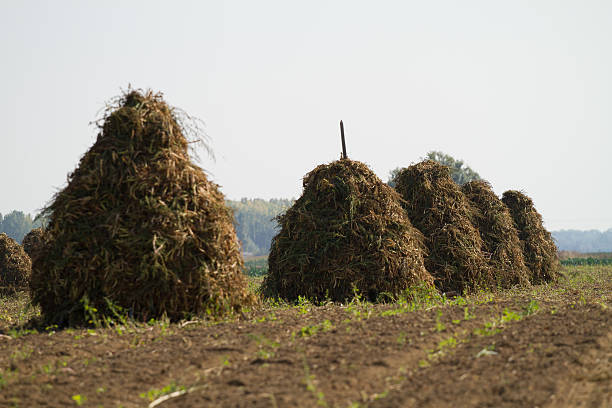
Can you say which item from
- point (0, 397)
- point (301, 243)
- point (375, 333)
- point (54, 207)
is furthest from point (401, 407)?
point (301, 243)

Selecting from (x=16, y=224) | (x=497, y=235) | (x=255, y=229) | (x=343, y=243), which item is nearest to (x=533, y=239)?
(x=497, y=235)

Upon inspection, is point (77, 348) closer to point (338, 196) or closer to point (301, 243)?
point (301, 243)

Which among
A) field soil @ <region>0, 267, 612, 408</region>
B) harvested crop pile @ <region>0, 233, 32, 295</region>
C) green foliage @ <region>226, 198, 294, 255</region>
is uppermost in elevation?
green foliage @ <region>226, 198, 294, 255</region>

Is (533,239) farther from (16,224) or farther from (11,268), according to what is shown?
(16,224)

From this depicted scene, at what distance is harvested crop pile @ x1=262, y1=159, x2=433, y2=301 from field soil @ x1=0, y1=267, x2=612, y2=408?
9.05 feet

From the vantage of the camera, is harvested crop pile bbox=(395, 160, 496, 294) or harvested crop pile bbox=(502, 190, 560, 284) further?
harvested crop pile bbox=(502, 190, 560, 284)

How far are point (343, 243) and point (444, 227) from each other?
11.9ft

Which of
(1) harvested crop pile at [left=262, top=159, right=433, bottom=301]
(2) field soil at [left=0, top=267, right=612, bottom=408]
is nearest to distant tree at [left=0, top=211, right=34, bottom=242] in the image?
(1) harvested crop pile at [left=262, top=159, right=433, bottom=301]

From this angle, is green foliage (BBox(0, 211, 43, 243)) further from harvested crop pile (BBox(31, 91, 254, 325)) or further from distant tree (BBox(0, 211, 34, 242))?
harvested crop pile (BBox(31, 91, 254, 325))

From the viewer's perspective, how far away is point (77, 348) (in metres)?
5.59

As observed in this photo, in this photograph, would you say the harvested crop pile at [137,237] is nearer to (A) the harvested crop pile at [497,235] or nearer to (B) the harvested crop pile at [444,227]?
(B) the harvested crop pile at [444,227]

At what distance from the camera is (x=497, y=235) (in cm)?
1492

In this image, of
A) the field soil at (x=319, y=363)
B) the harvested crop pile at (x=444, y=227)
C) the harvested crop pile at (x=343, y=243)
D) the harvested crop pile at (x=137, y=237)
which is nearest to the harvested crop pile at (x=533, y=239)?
the harvested crop pile at (x=444, y=227)

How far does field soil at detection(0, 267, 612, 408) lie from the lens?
4.30 m
